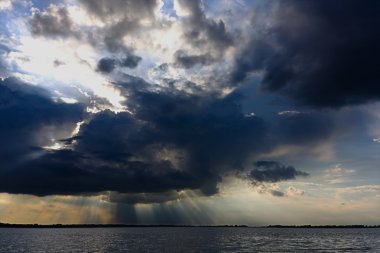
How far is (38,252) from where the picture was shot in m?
122

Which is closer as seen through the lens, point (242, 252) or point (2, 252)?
point (242, 252)

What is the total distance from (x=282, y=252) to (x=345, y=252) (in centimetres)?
2006

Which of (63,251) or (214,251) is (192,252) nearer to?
(214,251)

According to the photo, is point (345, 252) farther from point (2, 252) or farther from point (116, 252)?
point (2, 252)

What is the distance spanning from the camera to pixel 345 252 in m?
117

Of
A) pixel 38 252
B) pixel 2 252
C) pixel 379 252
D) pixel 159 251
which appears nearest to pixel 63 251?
pixel 38 252

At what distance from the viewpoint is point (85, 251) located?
124 metres

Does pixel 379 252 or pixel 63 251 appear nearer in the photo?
pixel 379 252

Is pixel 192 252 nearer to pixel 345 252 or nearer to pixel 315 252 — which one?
pixel 315 252

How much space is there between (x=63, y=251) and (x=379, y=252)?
103 meters

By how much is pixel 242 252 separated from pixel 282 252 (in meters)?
12.7

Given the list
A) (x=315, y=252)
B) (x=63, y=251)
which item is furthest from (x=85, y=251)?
(x=315, y=252)

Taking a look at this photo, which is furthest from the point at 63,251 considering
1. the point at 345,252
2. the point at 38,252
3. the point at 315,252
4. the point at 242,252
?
the point at 345,252

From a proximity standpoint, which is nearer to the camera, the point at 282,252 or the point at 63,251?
the point at 282,252
